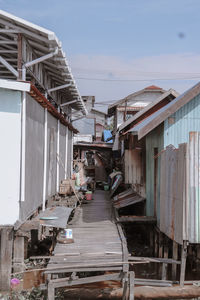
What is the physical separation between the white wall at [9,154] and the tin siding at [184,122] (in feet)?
16.9

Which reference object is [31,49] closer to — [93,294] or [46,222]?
[46,222]

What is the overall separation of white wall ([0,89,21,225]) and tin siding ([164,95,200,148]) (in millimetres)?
5162

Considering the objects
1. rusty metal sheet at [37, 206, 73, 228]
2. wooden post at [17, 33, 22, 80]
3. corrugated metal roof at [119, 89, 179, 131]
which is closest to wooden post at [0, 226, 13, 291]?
rusty metal sheet at [37, 206, 73, 228]

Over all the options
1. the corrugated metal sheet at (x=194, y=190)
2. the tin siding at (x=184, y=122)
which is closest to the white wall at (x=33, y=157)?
the tin siding at (x=184, y=122)

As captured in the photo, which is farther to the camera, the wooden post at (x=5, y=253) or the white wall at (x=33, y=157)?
the white wall at (x=33, y=157)

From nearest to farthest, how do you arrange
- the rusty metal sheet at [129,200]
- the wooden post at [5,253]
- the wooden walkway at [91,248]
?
1. the wooden walkway at [91,248]
2. the wooden post at [5,253]
3. the rusty metal sheet at [129,200]

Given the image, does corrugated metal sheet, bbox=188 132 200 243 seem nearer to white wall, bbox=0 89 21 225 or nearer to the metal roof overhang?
white wall, bbox=0 89 21 225

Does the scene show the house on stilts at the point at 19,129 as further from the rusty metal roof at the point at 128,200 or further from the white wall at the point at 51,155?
the rusty metal roof at the point at 128,200

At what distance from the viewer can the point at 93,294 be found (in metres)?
9.02

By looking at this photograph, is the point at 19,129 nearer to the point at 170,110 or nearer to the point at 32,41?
the point at 32,41

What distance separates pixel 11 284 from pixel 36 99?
541cm

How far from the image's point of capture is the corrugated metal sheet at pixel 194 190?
8961 millimetres

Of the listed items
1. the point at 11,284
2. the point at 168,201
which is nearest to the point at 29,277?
the point at 11,284

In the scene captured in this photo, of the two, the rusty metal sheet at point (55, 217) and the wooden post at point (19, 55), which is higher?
the wooden post at point (19, 55)
